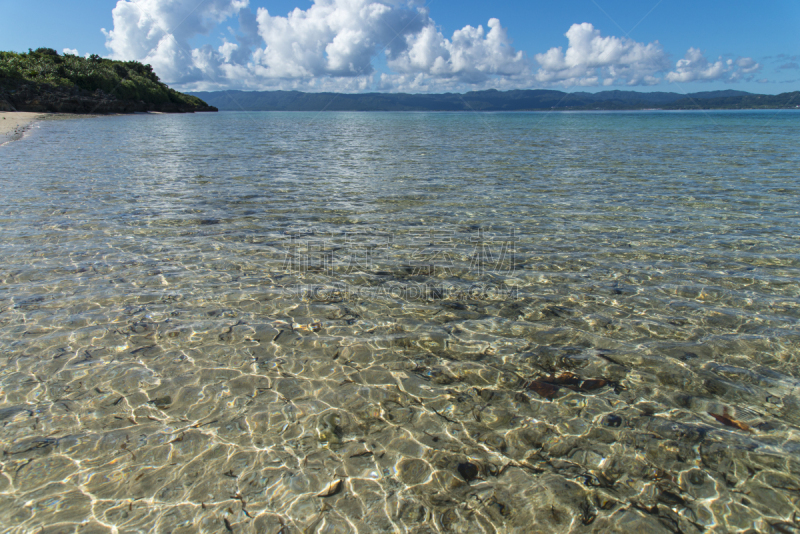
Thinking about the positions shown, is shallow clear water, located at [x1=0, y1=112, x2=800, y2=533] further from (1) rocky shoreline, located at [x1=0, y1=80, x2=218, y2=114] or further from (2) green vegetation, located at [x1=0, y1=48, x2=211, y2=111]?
(2) green vegetation, located at [x1=0, y1=48, x2=211, y2=111]

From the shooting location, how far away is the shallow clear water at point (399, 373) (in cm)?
412

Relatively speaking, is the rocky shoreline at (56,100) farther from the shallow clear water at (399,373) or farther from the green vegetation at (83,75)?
the shallow clear water at (399,373)

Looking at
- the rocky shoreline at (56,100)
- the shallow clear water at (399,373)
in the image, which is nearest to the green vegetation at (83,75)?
the rocky shoreline at (56,100)

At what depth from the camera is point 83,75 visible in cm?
9831

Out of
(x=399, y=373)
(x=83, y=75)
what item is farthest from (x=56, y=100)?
(x=399, y=373)

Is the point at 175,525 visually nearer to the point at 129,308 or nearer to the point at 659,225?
the point at 129,308

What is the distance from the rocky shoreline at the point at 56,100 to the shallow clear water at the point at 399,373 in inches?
3567

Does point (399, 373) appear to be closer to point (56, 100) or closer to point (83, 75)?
point (56, 100)

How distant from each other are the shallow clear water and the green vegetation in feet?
325

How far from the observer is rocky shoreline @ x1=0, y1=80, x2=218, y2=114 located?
251 ft

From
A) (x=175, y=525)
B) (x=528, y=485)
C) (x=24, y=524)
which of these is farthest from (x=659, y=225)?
(x=24, y=524)

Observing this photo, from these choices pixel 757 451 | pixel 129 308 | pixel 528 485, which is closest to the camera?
Answer: pixel 528 485

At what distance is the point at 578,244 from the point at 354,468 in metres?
9.11

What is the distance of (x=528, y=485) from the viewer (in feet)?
14.1
